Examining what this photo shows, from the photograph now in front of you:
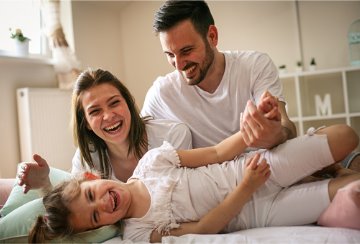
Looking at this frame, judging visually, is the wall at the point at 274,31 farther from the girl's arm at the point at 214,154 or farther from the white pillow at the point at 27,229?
the white pillow at the point at 27,229

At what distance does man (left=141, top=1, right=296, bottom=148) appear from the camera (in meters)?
1.65

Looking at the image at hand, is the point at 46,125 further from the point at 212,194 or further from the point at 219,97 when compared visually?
the point at 212,194

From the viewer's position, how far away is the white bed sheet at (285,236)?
0.95 metres

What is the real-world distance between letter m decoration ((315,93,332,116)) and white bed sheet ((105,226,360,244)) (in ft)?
9.07

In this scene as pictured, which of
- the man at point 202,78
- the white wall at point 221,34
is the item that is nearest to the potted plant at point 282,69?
the white wall at point 221,34

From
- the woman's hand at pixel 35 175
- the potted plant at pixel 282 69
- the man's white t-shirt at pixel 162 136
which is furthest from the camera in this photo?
the potted plant at pixel 282 69

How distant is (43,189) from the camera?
1.51 metres

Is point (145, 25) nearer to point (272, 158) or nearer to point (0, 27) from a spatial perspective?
point (0, 27)

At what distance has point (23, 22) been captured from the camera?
336 centimetres

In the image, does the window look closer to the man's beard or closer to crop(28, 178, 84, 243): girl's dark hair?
the man's beard

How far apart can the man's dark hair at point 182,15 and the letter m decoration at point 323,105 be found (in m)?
2.24

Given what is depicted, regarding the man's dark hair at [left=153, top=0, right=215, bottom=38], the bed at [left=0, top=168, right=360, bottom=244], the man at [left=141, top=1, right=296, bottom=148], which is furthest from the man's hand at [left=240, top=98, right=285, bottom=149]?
the man's dark hair at [left=153, top=0, right=215, bottom=38]

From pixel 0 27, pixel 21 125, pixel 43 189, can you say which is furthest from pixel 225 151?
pixel 0 27

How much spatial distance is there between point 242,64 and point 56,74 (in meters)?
2.22
